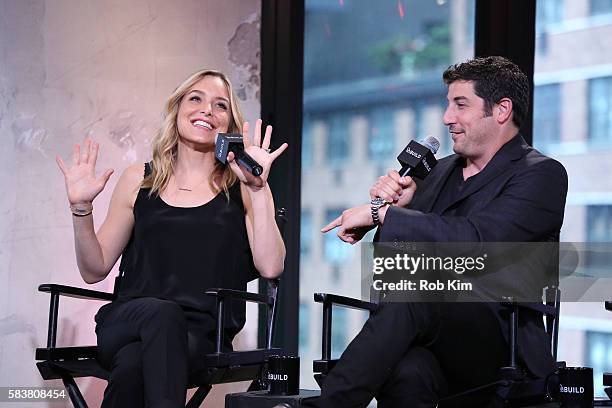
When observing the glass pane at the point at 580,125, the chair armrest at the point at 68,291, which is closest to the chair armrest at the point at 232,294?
the chair armrest at the point at 68,291

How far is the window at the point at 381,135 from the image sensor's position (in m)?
3.59

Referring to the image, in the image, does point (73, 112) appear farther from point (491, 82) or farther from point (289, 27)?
point (491, 82)

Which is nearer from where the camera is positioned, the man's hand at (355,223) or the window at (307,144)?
the man's hand at (355,223)

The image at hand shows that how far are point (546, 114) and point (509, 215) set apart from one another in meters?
1.23

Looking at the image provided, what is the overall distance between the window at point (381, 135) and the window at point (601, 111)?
76 centimetres

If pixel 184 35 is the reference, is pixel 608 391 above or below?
below

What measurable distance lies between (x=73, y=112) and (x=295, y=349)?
1.26 metres

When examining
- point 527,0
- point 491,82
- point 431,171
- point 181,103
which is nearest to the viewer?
point 491,82

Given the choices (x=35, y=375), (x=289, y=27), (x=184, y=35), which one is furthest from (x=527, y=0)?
(x=35, y=375)

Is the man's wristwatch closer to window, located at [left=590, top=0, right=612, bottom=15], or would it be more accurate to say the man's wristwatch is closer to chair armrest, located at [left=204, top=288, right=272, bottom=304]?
chair armrest, located at [left=204, top=288, right=272, bottom=304]

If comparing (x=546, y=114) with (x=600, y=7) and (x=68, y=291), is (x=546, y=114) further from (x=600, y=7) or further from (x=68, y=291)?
(x=68, y=291)

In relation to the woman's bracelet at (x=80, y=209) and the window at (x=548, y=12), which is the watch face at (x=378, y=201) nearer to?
the woman's bracelet at (x=80, y=209)

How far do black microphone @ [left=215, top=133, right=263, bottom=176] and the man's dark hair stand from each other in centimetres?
59

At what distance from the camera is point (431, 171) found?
8.64ft
